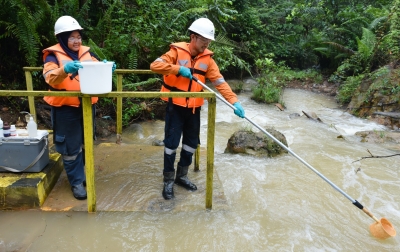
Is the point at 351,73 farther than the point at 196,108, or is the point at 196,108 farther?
the point at 351,73

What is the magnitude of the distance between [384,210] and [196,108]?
2.51 metres

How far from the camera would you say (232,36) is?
12.2 meters

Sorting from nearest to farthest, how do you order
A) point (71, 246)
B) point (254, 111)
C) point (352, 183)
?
point (71, 246), point (352, 183), point (254, 111)

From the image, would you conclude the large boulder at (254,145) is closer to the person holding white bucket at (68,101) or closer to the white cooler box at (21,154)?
the person holding white bucket at (68,101)

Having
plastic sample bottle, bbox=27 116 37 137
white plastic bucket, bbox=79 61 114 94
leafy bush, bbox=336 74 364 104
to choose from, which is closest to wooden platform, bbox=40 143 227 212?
plastic sample bottle, bbox=27 116 37 137

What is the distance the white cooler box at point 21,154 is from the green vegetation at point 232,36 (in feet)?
7.57

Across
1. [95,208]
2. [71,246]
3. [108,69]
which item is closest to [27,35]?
[108,69]

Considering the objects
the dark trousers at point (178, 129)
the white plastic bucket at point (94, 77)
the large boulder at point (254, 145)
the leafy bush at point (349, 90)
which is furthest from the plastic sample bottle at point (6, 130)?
the leafy bush at point (349, 90)

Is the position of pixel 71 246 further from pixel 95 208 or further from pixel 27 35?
pixel 27 35

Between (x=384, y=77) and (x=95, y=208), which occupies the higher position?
(x=384, y=77)

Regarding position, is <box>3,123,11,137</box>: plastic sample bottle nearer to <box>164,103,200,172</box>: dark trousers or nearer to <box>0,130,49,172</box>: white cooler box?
<box>0,130,49,172</box>: white cooler box

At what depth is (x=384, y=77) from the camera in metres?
8.72

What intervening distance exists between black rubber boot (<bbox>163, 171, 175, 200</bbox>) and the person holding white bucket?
0.84 metres

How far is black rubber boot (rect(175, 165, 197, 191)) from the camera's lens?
362 centimetres
